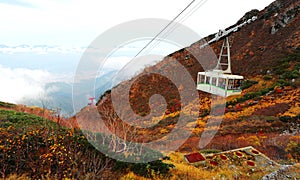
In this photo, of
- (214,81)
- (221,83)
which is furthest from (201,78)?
(221,83)

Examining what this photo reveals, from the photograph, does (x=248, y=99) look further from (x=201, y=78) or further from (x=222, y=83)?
(x=222, y=83)

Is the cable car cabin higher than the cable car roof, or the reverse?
the cable car roof

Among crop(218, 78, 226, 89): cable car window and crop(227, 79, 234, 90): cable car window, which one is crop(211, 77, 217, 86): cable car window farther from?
crop(227, 79, 234, 90): cable car window

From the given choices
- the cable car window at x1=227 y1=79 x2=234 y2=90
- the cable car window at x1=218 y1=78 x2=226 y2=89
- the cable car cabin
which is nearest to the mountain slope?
the cable car cabin

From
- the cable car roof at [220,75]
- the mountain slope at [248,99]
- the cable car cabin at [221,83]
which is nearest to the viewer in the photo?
the mountain slope at [248,99]

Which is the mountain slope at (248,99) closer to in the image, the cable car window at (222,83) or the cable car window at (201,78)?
the cable car window at (201,78)

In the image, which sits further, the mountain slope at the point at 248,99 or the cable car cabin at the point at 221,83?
the cable car cabin at the point at 221,83

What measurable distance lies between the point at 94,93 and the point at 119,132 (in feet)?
5.04

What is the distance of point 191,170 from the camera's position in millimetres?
6324

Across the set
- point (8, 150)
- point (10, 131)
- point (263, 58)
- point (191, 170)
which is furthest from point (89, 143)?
point (263, 58)

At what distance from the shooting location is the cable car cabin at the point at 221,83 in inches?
582

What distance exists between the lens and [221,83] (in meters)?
15.1

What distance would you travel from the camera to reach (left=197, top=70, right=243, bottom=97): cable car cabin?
14789mm

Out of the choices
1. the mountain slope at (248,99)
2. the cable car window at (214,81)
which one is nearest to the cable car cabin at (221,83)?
the cable car window at (214,81)
